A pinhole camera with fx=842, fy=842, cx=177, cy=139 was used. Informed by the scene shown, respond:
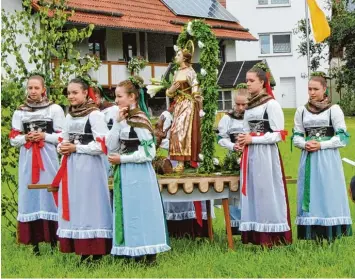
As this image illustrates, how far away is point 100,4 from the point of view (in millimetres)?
28672

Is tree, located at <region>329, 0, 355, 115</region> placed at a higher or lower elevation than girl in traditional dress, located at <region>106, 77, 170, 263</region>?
higher

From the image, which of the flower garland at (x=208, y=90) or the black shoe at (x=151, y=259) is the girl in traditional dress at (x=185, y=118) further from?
the black shoe at (x=151, y=259)

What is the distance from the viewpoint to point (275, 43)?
3956 centimetres

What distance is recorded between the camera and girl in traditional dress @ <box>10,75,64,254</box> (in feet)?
27.2

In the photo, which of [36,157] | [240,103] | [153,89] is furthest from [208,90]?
[36,157]

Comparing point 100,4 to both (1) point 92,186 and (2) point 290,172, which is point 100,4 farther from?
(1) point 92,186

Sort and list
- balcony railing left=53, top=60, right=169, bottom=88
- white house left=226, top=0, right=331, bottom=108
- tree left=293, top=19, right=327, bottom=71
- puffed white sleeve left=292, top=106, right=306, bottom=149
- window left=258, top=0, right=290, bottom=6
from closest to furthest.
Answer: puffed white sleeve left=292, top=106, right=306, bottom=149 → balcony railing left=53, top=60, right=169, bottom=88 → tree left=293, top=19, right=327, bottom=71 → white house left=226, top=0, right=331, bottom=108 → window left=258, top=0, right=290, bottom=6

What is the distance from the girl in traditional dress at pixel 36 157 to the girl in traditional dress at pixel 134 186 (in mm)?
1285

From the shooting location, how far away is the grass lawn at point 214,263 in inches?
277

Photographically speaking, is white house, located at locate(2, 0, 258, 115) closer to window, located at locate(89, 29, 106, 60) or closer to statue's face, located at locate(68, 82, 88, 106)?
window, located at locate(89, 29, 106, 60)

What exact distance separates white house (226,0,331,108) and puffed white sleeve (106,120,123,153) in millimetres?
31955

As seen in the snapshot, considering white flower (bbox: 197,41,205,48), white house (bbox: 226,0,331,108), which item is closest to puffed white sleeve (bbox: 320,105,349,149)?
white flower (bbox: 197,41,205,48)

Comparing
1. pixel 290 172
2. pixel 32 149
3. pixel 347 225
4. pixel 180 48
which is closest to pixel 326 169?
pixel 347 225

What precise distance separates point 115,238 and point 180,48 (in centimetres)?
242
